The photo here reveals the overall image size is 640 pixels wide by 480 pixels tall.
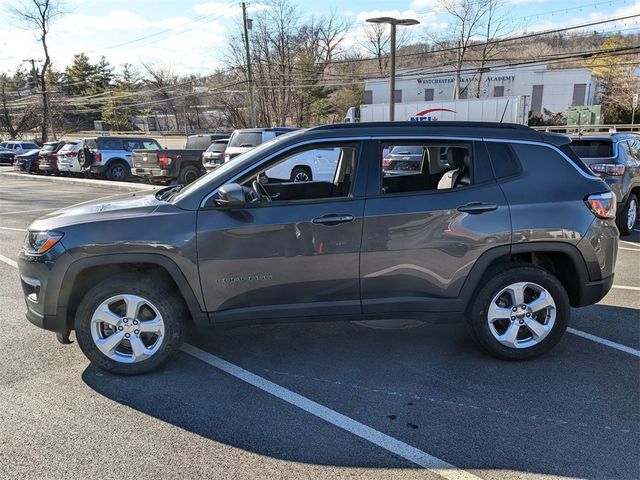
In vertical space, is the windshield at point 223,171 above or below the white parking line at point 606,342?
above

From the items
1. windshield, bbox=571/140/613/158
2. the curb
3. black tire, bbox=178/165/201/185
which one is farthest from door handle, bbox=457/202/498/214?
black tire, bbox=178/165/201/185

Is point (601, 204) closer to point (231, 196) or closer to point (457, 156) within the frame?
point (457, 156)

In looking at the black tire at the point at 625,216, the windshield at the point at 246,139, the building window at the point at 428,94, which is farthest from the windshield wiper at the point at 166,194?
the building window at the point at 428,94

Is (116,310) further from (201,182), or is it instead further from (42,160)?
(42,160)

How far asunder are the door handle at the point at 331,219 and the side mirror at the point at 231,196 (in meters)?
0.53

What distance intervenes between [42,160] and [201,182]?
23686 millimetres

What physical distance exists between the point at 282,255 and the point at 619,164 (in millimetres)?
7072

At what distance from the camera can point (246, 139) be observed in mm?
14570

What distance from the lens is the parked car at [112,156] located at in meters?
19.9

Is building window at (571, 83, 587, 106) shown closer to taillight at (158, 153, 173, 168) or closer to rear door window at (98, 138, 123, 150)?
rear door window at (98, 138, 123, 150)

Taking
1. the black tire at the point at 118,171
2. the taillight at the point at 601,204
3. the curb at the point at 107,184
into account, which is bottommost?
the curb at the point at 107,184

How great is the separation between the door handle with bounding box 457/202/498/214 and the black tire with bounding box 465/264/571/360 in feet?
1.65

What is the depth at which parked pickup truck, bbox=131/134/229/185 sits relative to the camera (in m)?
16.1

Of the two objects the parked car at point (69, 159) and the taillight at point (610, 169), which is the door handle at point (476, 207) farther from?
the parked car at point (69, 159)
